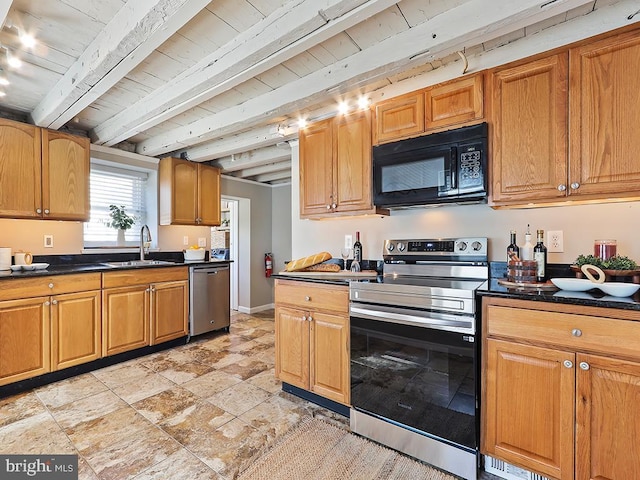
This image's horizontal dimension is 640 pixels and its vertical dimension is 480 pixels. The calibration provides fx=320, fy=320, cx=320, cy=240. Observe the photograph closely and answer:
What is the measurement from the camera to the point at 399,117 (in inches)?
86.4

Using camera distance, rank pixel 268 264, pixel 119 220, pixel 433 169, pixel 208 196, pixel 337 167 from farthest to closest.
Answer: pixel 268 264 < pixel 208 196 < pixel 119 220 < pixel 337 167 < pixel 433 169

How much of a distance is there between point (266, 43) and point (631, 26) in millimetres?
1769

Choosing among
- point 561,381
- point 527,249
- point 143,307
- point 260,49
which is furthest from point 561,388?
point 143,307

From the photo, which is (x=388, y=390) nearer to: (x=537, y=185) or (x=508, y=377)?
(x=508, y=377)

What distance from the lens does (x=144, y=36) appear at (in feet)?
5.42

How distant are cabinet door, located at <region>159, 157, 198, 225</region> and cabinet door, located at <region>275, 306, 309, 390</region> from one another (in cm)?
221

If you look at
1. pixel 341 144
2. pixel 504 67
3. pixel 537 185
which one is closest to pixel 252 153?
pixel 341 144

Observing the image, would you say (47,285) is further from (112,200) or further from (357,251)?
(357,251)

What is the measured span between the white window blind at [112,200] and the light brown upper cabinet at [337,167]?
8.20 ft

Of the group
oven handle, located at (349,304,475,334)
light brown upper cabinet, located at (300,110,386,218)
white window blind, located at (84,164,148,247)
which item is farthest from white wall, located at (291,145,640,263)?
white window blind, located at (84,164,148,247)

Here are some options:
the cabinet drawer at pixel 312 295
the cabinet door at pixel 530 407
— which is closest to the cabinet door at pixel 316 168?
the cabinet drawer at pixel 312 295

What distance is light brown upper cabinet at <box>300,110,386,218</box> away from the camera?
238 cm

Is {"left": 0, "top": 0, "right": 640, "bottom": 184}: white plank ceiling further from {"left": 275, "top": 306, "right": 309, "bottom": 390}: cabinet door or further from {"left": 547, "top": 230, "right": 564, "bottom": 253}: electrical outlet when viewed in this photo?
{"left": 275, "top": 306, "right": 309, "bottom": 390}: cabinet door

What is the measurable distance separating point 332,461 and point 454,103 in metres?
2.20
